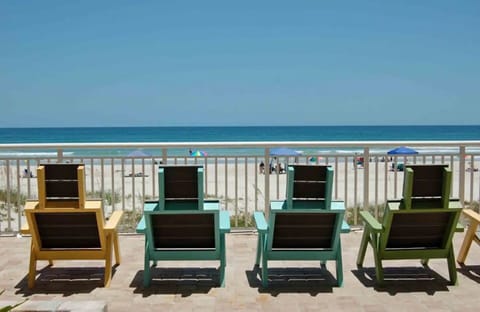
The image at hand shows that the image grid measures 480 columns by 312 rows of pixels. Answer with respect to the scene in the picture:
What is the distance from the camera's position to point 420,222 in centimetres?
392

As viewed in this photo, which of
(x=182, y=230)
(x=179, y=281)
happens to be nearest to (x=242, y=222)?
(x=179, y=281)

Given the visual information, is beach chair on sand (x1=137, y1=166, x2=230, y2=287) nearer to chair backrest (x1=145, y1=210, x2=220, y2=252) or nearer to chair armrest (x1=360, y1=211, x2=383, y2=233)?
chair backrest (x1=145, y1=210, x2=220, y2=252)

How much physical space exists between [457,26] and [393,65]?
13.5m

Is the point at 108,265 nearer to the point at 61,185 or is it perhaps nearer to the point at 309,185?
the point at 61,185

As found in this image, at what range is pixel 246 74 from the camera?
58.2 meters

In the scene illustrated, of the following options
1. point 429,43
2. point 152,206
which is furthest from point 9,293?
point 429,43

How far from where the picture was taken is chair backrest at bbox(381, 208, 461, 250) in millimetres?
3850

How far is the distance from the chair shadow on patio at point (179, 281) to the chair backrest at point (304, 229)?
0.63m

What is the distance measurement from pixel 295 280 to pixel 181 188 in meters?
1.24

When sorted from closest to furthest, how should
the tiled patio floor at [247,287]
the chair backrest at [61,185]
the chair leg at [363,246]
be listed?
the tiled patio floor at [247,287]
the chair backrest at [61,185]
the chair leg at [363,246]

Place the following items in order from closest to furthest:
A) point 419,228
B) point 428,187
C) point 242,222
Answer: point 428,187, point 419,228, point 242,222

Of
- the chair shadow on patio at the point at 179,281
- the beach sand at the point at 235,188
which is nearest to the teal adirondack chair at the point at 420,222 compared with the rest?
the beach sand at the point at 235,188

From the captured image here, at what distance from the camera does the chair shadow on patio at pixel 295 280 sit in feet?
13.0

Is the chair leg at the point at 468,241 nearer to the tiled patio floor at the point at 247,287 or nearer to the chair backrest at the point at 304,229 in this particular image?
the tiled patio floor at the point at 247,287
